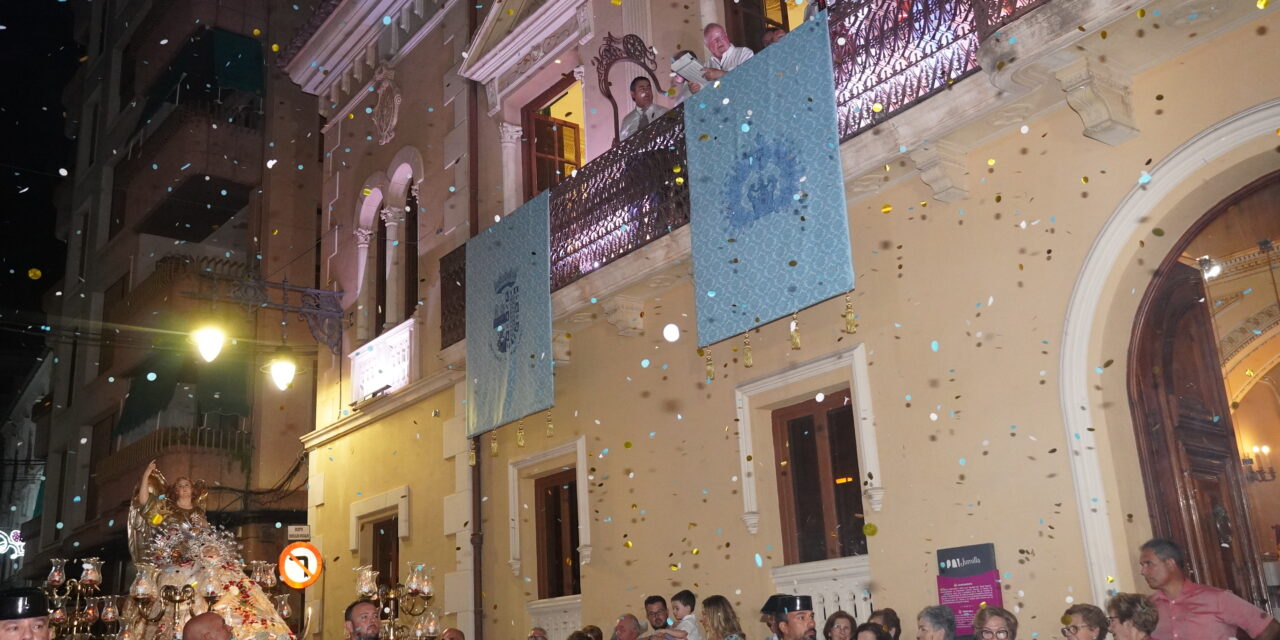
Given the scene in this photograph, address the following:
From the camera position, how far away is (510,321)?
11.6 metres

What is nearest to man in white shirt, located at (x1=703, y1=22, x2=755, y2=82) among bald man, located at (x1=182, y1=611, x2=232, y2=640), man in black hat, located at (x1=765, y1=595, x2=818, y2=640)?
man in black hat, located at (x1=765, y1=595, x2=818, y2=640)

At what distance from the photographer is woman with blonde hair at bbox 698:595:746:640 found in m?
8.56

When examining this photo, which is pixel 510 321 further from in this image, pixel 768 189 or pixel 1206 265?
pixel 1206 265

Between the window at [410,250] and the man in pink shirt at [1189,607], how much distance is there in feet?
34.9

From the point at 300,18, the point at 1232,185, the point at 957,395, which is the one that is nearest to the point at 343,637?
the point at 957,395

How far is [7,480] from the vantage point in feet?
116

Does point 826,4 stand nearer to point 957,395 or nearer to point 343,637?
point 957,395

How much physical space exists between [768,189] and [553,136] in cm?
579

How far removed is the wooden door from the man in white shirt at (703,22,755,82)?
418 centimetres

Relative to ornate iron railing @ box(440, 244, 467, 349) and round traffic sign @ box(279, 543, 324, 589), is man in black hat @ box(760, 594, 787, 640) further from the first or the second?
round traffic sign @ box(279, 543, 324, 589)

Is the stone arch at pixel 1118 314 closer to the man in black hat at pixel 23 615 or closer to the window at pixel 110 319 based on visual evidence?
the man in black hat at pixel 23 615

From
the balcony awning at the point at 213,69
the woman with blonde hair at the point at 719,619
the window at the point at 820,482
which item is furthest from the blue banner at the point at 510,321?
the balcony awning at the point at 213,69

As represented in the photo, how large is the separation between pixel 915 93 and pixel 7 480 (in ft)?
117

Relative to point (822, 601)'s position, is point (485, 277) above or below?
above
